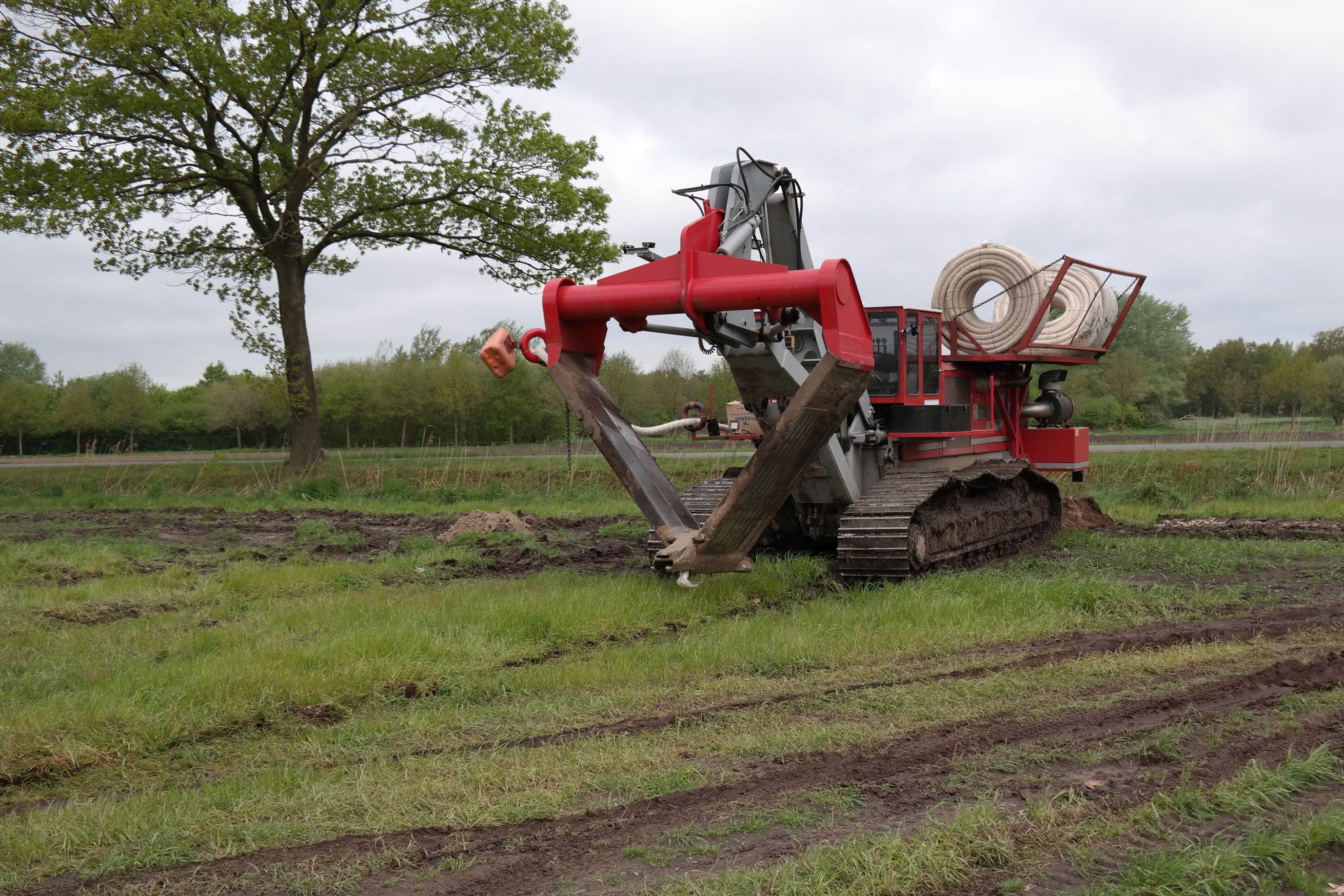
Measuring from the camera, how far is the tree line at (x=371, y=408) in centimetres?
3328

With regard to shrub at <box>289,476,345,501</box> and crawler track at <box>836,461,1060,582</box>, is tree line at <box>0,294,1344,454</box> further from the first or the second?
crawler track at <box>836,461,1060,582</box>

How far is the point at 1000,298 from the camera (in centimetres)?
1337

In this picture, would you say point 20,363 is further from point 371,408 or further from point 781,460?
point 781,460

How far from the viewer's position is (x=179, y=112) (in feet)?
68.7

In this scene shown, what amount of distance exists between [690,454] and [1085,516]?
13042 millimetres

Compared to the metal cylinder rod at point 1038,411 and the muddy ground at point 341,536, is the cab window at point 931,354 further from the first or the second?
the muddy ground at point 341,536

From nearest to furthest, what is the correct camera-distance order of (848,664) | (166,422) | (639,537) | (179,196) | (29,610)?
(848,664), (29,610), (639,537), (179,196), (166,422)

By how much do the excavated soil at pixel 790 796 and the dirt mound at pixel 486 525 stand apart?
9.70 m

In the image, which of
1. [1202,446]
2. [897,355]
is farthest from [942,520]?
[1202,446]

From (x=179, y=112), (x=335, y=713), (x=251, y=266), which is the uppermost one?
(x=179, y=112)

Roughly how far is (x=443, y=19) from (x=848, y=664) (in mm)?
19564

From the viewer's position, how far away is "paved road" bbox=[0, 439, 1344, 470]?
25.0 m

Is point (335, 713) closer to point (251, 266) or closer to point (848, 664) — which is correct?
point (848, 664)

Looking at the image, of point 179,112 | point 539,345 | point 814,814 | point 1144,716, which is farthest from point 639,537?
point 179,112
